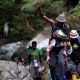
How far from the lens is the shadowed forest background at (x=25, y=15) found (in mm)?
17625

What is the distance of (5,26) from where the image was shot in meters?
19.7

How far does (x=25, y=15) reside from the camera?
19000 millimetres

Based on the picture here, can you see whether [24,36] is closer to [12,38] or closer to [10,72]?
[12,38]

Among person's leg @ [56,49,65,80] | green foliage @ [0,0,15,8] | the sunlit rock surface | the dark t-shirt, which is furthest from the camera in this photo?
green foliage @ [0,0,15,8]

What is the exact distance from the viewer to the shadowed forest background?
1762cm

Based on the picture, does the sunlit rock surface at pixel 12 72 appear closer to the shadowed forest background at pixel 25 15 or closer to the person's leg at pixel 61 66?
the person's leg at pixel 61 66

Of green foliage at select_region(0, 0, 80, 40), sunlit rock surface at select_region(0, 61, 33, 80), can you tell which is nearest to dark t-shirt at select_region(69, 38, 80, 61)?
sunlit rock surface at select_region(0, 61, 33, 80)

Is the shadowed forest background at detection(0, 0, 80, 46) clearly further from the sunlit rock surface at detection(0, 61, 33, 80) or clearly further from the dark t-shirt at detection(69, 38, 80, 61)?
the dark t-shirt at detection(69, 38, 80, 61)

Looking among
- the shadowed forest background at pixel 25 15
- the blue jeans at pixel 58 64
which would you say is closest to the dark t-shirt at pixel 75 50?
the blue jeans at pixel 58 64

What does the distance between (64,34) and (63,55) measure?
45 cm

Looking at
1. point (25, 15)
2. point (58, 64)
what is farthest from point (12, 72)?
point (25, 15)

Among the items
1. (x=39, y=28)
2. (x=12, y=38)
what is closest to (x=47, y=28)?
(x=39, y=28)

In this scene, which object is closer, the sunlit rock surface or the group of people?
the group of people

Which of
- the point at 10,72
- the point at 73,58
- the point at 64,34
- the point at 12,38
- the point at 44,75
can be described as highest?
the point at 64,34
